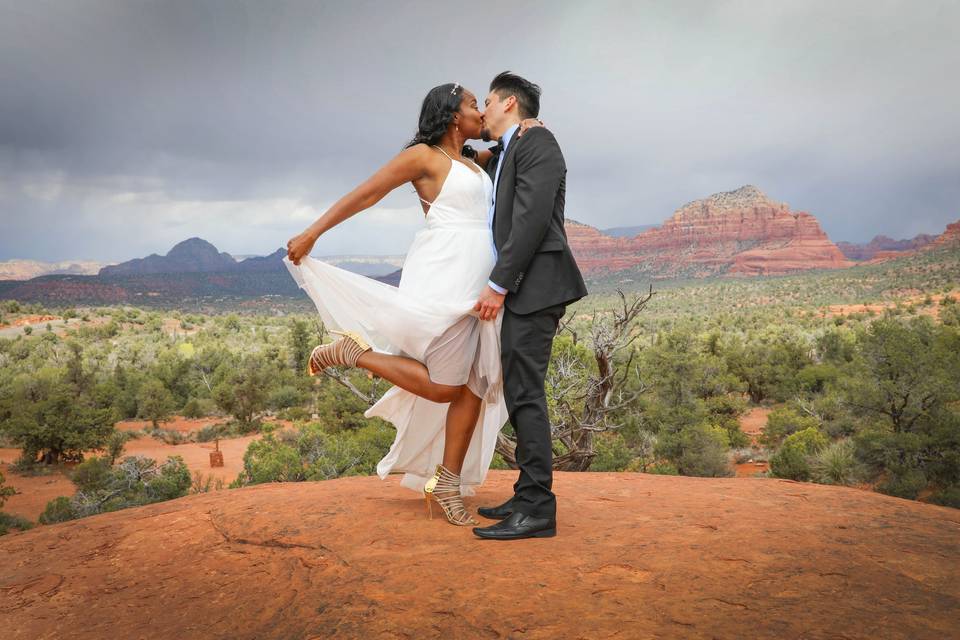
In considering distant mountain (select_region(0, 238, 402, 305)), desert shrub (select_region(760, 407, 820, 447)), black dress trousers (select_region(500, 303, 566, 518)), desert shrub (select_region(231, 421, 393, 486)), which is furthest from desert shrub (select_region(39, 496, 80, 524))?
distant mountain (select_region(0, 238, 402, 305))

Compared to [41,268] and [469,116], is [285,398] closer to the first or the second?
[469,116]

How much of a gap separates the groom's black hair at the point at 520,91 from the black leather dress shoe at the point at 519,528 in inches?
86.2

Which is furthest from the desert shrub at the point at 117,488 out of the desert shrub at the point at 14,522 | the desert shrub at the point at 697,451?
the desert shrub at the point at 697,451

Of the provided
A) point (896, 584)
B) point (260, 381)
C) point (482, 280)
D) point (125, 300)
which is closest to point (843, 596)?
point (896, 584)

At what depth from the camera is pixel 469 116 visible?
3625 mm

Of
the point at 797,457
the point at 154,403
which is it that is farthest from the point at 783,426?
the point at 154,403

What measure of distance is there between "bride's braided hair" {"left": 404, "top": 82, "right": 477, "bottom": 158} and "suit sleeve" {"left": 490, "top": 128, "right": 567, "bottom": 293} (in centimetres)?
54

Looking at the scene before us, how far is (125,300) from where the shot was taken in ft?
234

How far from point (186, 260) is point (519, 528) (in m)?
150

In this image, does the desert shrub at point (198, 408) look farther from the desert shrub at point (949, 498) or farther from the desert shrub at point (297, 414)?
the desert shrub at point (949, 498)

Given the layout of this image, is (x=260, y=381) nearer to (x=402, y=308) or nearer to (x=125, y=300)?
(x=402, y=308)

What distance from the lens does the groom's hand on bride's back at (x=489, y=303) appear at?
3326 millimetres

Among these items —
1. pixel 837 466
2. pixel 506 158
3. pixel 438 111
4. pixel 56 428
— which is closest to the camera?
pixel 506 158

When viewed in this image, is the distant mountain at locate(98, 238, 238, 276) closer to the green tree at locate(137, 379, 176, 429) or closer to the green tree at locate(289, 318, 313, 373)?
the green tree at locate(289, 318, 313, 373)
